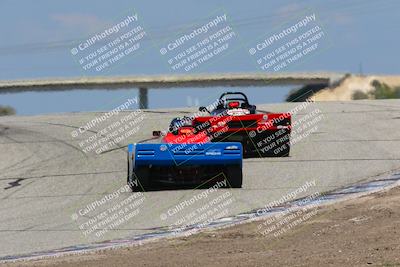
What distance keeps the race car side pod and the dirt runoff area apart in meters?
3.36

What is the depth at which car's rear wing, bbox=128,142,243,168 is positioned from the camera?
16.5 meters

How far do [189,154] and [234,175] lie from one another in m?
0.90

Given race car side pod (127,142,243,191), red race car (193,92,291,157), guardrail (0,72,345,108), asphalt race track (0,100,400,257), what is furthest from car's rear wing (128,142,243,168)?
guardrail (0,72,345,108)

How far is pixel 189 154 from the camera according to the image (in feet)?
54.2

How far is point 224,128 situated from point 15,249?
25.5 ft

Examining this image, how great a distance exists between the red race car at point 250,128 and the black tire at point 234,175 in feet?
9.53

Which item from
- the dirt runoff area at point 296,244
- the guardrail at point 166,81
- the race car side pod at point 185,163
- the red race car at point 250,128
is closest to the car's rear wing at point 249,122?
the red race car at point 250,128

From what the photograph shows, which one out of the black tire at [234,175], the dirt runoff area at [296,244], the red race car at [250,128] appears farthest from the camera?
the red race car at [250,128]

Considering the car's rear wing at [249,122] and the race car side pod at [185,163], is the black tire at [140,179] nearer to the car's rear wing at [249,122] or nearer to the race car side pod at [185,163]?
the race car side pod at [185,163]

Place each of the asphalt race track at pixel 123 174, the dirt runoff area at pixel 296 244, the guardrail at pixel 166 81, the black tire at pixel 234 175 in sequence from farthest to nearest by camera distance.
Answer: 1. the guardrail at pixel 166 81
2. the black tire at pixel 234 175
3. the asphalt race track at pixel 123 174
4. the dirt runoff area at pixel 296 244

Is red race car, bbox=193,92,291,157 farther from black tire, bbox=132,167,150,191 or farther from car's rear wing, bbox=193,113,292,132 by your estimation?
black tire, bbox=132,167,150,191

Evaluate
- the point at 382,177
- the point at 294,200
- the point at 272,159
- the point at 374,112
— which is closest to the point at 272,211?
the point at 294,200

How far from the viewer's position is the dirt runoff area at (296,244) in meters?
9.25

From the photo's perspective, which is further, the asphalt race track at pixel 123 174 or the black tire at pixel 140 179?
the black tire at pixel 140 179
